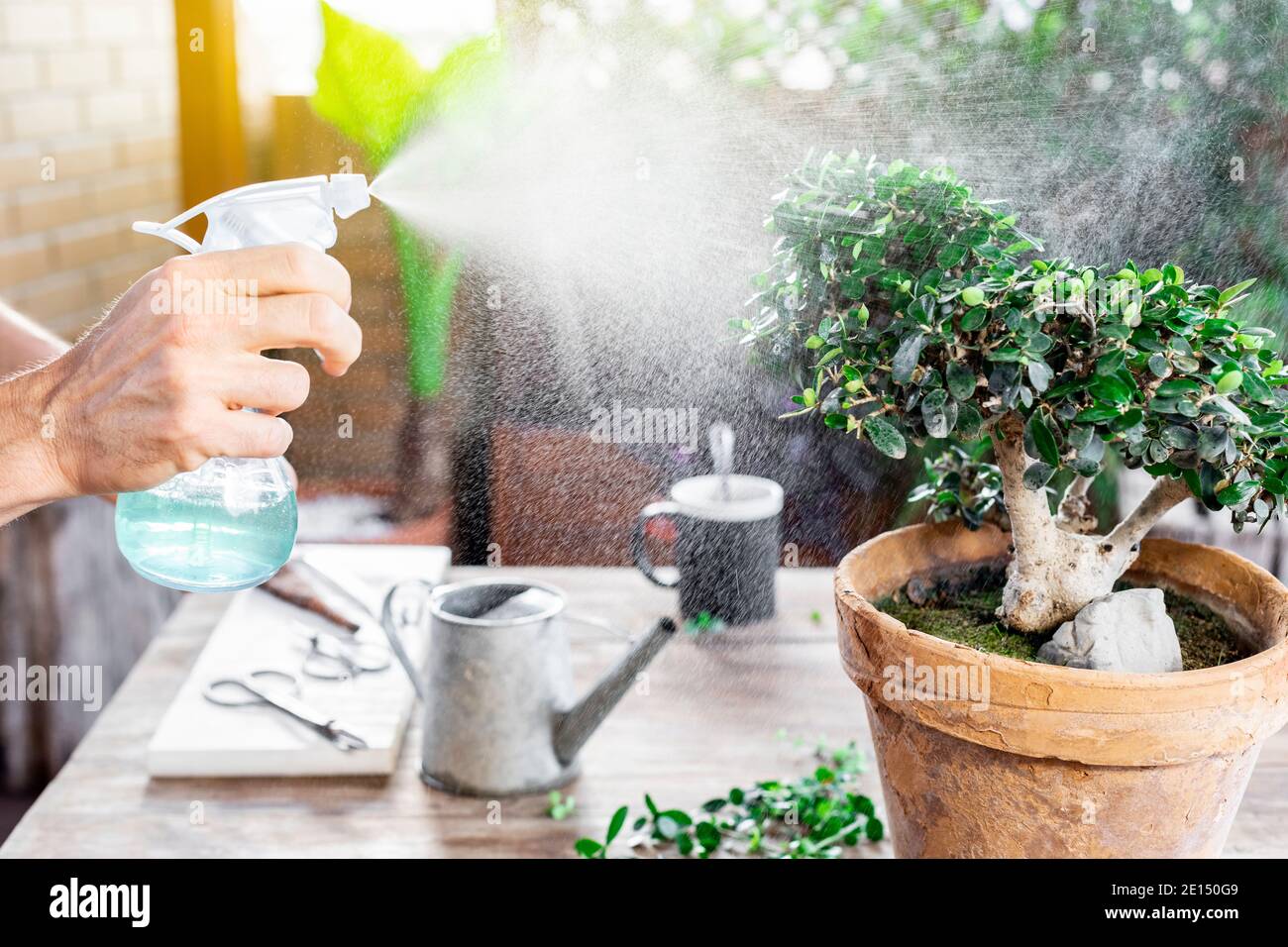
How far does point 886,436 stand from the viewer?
72 cm

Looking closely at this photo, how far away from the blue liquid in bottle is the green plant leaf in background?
0.31 meters

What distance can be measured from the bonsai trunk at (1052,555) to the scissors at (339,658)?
0.61 m

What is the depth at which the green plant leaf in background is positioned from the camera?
104cm

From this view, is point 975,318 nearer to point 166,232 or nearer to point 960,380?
point 960,380

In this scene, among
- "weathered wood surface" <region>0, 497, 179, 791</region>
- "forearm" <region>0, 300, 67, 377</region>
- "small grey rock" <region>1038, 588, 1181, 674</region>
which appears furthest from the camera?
"weathered wood surface" <region>0, 497, 179, 791</region>

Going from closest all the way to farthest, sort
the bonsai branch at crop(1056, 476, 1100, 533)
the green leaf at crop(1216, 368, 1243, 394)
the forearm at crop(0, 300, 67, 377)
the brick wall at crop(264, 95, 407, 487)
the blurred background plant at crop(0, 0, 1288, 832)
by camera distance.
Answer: the green leaf at crop(1216, 368, 1243, 394) → the bonsai branch at crop(1056, 476, 1100, 533) → the blurred background plant at crop(0, 0, 1288, 832) → the brick wall at crop(264, 95, 407, 487) → the forearm at crop(0, 300, 67, 377)

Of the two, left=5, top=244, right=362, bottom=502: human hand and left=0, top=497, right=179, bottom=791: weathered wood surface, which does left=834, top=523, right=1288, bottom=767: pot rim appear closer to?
left=5, top=244, right=362, bottom=502: human hand

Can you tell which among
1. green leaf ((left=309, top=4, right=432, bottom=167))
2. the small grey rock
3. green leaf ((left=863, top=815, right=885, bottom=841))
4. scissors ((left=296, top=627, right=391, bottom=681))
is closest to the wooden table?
green leaf ((left=863, top=815, right=885, bottom=841))

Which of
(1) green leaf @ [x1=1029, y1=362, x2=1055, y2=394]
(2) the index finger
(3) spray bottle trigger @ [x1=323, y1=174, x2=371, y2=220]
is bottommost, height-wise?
(1) green leaf @ [x1=1029, y1=362, x2=1055, y2=394]

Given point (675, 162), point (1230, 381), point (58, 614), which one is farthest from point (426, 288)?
point (58, 614)

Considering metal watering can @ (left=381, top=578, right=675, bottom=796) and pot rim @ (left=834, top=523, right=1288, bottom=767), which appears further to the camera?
metal watering can @ (left=381, top=578, right=675, bottom=796)
